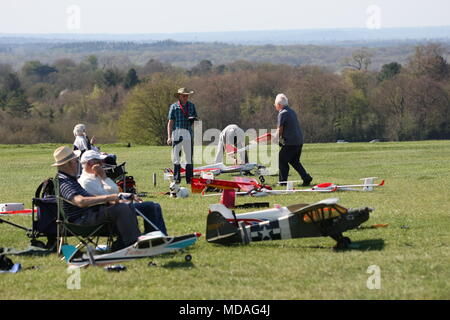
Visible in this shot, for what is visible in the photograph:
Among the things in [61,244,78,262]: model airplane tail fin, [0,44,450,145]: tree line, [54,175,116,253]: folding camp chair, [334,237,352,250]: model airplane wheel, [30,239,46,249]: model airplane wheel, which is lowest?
[0,44,450,145]: tree line

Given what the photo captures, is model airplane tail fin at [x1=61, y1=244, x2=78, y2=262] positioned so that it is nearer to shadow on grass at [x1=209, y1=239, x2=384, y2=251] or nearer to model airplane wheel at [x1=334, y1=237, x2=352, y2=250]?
shadow on grass at [x1=209, y1=239, x2=384, y2=251]

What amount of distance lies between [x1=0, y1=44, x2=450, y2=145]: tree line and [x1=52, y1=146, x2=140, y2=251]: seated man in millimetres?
54908

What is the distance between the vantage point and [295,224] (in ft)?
29.2

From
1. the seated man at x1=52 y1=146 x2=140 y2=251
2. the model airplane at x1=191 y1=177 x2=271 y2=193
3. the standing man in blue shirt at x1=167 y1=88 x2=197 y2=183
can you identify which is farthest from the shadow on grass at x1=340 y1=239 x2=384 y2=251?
the standing man in blue shirt at x1=167 y1=88 x2=197 y2=183

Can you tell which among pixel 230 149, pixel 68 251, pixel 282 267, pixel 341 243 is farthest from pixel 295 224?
pixel 230 149

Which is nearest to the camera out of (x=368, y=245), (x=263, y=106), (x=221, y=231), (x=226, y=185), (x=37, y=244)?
(x=368, y=245)

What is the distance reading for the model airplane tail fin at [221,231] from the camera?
915 cm

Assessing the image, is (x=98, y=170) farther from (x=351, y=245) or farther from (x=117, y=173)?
(x=117, y=173)

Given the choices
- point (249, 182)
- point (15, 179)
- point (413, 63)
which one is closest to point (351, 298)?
point (249, 182)

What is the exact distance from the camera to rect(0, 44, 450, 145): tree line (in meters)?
66.8

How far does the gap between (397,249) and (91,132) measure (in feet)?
264

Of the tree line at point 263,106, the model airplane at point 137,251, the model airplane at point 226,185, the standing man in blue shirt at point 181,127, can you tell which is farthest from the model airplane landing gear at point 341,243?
the tree line at point 263,106

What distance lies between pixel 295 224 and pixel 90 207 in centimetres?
243

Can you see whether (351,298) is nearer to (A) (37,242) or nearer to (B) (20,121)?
(A) (37,242)
